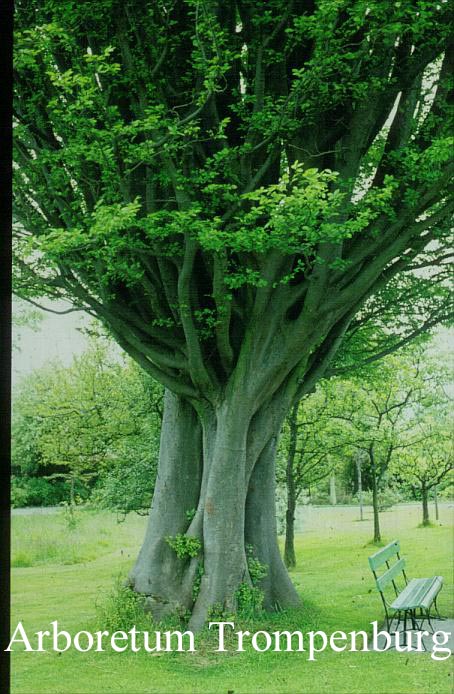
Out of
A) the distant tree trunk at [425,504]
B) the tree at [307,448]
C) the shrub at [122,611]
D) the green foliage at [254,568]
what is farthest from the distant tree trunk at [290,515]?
the shrub at [122,611]

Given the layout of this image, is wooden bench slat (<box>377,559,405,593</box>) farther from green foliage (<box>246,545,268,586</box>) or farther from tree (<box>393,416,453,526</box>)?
green foliage (<box>246,545,268,586</box>)

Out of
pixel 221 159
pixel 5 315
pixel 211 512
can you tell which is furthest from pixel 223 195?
pixel 211 512

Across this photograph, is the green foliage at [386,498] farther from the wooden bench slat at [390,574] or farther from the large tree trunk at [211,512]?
the large tree trunk at [211,512]

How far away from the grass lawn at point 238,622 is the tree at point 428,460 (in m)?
0.14

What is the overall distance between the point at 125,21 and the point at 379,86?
3.98ft

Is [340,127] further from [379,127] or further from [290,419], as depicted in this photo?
[290,419]

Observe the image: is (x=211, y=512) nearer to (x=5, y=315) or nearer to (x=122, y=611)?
(x=122, y=611)

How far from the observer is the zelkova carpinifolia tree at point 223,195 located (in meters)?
3.06

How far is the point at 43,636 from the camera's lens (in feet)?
11.2

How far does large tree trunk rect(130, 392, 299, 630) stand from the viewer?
3.72 m

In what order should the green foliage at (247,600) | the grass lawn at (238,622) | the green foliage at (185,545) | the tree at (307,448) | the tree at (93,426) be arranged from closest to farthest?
the grass lawn at (238,622) < the green foliage at (247,600) < the green foliage at (185,545) < the tree at (93,426) < the tree at (307,448)

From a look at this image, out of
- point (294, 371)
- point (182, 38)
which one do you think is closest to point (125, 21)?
point (182, 38)

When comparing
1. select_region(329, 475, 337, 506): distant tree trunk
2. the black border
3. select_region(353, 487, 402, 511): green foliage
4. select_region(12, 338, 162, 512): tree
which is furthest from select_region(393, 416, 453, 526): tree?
the black border

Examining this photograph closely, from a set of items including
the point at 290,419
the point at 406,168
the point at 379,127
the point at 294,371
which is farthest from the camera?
the point at 290,419
